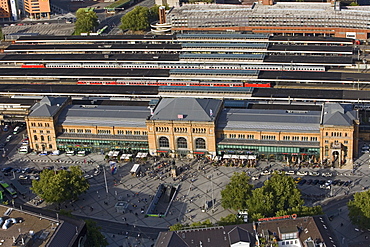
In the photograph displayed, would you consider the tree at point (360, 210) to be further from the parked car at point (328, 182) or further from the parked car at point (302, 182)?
the parked car at point (302, 182)

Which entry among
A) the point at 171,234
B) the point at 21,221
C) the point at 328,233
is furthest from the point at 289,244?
the point at 21,221

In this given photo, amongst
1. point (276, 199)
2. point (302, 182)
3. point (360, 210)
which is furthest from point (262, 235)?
point (302, 182)

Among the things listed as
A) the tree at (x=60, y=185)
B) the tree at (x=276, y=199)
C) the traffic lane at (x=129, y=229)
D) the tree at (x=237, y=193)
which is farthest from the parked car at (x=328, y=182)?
the tree at (x=60, y=185)

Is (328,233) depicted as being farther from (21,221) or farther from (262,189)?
(21,221)

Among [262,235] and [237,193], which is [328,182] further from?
[262,235]

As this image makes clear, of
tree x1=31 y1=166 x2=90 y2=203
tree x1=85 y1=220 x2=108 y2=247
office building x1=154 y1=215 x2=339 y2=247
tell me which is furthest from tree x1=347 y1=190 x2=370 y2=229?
tree x1=31 y1=166 x2=90 y2=203

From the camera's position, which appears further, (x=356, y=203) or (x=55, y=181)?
(x=55, y=181)

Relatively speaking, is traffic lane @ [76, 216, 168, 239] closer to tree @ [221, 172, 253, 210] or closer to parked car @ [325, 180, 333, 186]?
tree @ [221, 172, 253, 210]
